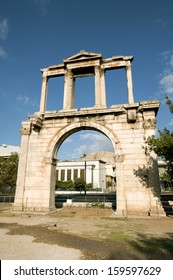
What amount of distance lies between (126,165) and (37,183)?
275 inches

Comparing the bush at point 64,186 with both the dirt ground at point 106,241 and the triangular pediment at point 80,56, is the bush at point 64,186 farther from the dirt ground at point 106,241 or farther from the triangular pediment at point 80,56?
the dirt ground at point 106,241

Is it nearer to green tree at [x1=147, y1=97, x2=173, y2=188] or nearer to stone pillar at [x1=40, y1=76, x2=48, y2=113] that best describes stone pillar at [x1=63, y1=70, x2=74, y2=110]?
stone pillar at [x1=40, y1=76, x2=48, y2=113]

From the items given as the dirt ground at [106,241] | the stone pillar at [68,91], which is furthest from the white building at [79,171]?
the dirt ground at [106,241]

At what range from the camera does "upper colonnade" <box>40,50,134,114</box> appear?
15766 mm

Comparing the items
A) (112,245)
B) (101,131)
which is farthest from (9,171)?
(112,245)

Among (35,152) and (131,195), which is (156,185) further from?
(35,152)

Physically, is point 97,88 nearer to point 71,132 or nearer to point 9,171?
point 71,132

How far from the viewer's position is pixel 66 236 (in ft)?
24.6

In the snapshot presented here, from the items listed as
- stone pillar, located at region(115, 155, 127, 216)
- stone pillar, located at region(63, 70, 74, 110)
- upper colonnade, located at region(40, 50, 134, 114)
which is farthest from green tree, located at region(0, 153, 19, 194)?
stone pillar, located at region(115, 155, 127, 216)

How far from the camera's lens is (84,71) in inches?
698

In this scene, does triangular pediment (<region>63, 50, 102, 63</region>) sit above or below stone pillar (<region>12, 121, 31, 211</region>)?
above

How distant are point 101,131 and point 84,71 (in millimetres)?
6633

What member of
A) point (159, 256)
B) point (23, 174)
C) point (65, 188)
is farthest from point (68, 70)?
point (65, 188)

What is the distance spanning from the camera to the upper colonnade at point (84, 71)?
15.8 m
